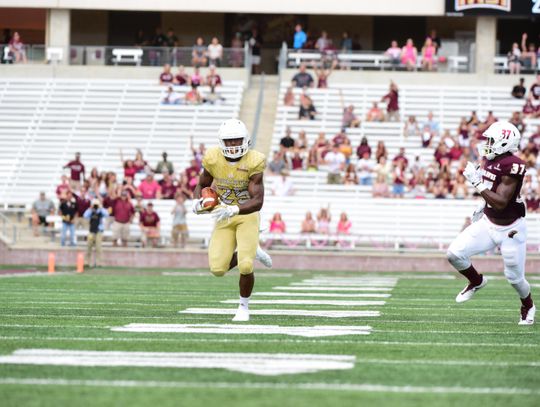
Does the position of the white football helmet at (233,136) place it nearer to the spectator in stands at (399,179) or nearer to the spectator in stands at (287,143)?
the spectator in stands at (399,179)

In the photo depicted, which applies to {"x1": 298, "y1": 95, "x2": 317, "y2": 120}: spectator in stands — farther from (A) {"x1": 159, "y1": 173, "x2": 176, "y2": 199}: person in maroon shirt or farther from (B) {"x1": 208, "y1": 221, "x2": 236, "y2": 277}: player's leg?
(B) {"x1": 208, "y1": 221, "x2": 236, "y2": 277}: player's leg

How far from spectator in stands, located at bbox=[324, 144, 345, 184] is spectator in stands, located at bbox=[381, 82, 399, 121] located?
2.98 metres

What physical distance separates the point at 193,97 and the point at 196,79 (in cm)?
57

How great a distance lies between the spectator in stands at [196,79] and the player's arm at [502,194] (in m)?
23.0

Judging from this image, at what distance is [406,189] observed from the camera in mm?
28266

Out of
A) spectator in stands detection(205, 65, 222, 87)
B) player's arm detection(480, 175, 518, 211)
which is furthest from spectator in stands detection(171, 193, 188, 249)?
player's arm detection(480, 175, 518, 211)

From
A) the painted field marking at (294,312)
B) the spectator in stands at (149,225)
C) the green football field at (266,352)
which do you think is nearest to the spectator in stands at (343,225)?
the spectator in stands at (149,225)

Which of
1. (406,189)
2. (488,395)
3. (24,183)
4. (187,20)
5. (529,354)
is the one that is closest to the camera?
(488,395)

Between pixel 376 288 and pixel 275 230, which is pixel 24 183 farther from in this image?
→ pixel 376 288

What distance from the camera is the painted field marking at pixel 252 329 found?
9.65m

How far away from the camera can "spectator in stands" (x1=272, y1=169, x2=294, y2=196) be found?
28.1 metres

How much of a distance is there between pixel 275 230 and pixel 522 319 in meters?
15.2

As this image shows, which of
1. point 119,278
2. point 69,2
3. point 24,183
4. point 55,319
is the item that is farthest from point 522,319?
point 69,2


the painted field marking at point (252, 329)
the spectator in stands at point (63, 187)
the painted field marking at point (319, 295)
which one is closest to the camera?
the painted field marking at point (252, 329)
